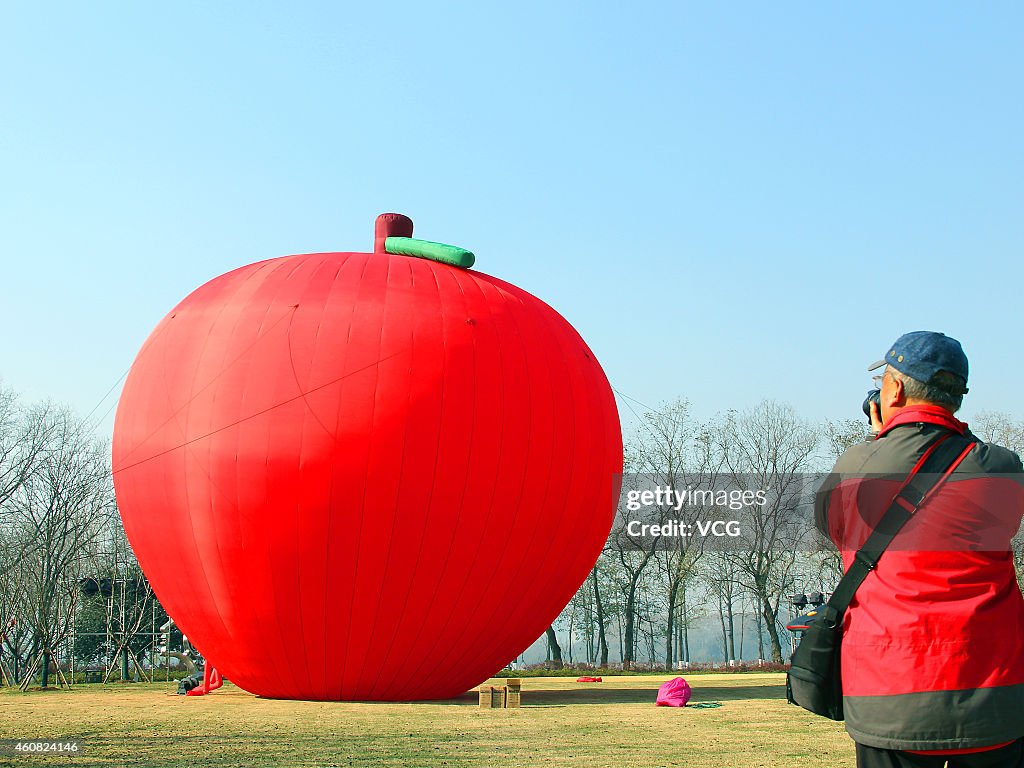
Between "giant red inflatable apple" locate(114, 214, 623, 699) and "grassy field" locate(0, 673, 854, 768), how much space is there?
3.13 ft

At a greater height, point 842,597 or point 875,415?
point 875,415

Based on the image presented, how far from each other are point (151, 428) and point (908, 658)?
13.7 m

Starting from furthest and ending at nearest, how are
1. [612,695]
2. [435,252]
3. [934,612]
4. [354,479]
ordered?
1. [612,695]
2. [435,252]
3. [354,479]
4. [934,612]

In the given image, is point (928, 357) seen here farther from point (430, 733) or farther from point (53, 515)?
point (53, 515)

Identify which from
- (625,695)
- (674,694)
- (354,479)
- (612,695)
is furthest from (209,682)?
(674,694)

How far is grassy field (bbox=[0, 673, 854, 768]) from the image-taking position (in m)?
8.91

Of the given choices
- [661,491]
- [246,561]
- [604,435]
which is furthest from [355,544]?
[661,491]

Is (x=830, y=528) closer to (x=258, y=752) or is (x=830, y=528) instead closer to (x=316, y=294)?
(x=258, y=752)

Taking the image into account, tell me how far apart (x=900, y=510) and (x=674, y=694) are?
13.5 metres

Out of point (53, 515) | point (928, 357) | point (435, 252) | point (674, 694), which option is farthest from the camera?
point (53, 515)

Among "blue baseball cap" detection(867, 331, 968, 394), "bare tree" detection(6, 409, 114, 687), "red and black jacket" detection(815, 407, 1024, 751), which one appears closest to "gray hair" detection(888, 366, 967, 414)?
"blue baseball cap" detection(867, 331, 968, 394)

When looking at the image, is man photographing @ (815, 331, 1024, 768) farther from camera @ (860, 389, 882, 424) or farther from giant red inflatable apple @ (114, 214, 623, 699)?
giant red inflatable apple @ (114, 214, 623, 699)

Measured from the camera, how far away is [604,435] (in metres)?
16.3

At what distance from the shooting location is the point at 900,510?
307cm
